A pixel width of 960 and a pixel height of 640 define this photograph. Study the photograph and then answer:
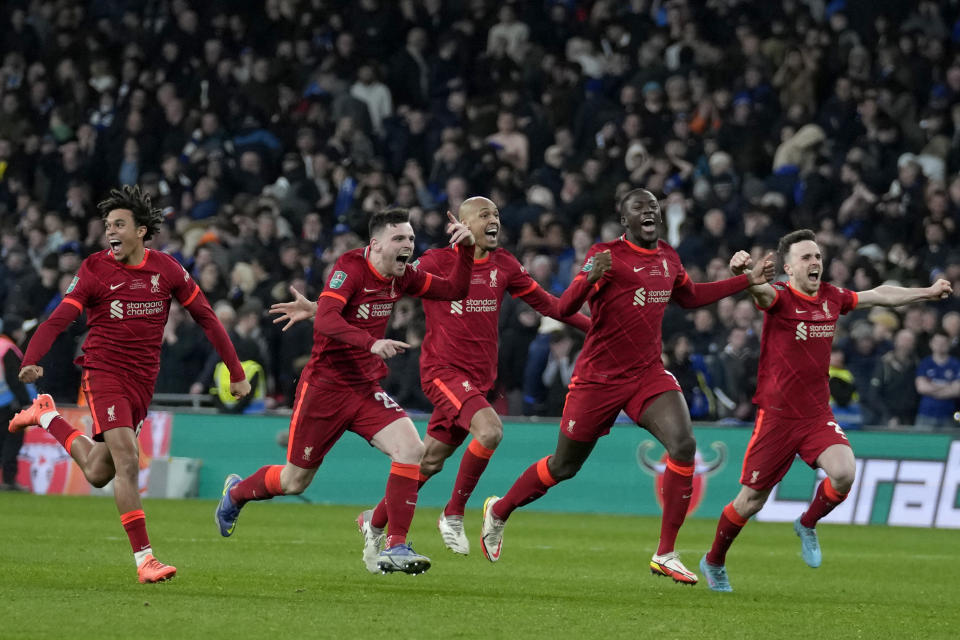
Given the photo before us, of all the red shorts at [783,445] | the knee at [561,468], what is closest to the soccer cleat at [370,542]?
the knee at [561,468]

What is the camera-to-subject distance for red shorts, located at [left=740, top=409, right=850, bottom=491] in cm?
1112

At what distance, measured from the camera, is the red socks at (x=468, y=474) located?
12.7 metres

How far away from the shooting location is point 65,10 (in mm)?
28984

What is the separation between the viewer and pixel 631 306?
37.2 ft

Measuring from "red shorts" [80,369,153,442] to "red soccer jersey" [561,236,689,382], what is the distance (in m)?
3.22

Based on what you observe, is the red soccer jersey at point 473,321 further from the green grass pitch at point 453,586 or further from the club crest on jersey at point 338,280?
the club crest on jersey at point 338,280

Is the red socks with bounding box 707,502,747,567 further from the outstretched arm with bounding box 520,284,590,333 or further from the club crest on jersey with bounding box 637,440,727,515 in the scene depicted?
the club crest on jersey with bounding box 637,440,727,515

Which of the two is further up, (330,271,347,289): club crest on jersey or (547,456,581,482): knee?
(330,271,347,289): club crest on jersey

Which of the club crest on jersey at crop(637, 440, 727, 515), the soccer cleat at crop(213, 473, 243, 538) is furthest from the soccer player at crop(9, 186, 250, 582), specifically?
the club crest on jersey at crop(637, 440, 727, 515)

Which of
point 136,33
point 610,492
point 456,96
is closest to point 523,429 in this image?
point 610,492

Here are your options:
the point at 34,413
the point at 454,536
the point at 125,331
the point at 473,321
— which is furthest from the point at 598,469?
the point at 125,331

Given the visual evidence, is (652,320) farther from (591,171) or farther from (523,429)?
(591,171)

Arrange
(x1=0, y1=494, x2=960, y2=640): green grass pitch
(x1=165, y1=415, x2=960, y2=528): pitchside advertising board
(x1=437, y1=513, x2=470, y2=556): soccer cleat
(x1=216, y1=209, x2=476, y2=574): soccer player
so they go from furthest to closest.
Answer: (x1=165, y1=415, x2=960, y2=528): pitchside advertising board < (x1=437, y1=513, x2=470, y2=556): soccer cleat < (x1=216, y1=209, x2=476, y2=574): soccer player < (x1=0, y1=494, x2=960, y2=640): green grass pitch

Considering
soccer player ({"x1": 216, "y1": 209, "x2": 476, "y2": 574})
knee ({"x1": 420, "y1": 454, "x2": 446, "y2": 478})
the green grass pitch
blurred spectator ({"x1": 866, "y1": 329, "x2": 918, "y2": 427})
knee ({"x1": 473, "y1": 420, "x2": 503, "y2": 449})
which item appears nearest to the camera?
the green grass pitch
